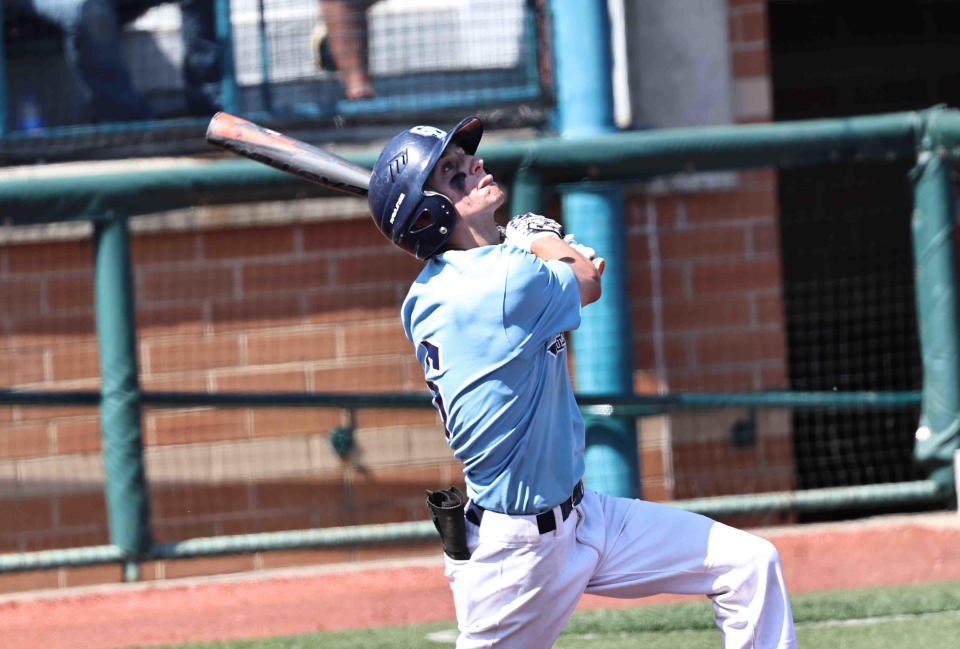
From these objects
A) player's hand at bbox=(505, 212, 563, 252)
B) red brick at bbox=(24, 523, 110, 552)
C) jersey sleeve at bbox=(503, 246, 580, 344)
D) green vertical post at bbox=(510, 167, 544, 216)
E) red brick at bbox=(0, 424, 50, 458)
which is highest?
green vertical post at bbox=(510, 167, 544, 216)

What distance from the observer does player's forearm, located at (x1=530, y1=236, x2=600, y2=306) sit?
284cm

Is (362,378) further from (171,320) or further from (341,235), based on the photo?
(171,320)

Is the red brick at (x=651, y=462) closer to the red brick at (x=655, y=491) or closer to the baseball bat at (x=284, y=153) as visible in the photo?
the red brick at (x=655, y=491)

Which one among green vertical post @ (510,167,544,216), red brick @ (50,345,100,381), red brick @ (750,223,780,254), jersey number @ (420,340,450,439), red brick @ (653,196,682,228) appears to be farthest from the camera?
red brick @ (750,223,780,254)

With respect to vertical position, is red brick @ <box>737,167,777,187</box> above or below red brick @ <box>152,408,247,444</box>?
above

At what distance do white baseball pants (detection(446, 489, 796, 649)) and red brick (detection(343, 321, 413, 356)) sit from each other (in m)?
2.73

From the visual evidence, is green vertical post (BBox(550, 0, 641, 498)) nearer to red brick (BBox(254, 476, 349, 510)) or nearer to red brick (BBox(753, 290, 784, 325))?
red brick (BBox(753, 290, 784, 325))

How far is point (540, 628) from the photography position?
275 cm

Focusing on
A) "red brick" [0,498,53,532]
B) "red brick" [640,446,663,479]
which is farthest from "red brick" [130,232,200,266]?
"red brick" [640,446,663,479]

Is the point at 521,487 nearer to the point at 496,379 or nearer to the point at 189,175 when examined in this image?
the point at 496,379

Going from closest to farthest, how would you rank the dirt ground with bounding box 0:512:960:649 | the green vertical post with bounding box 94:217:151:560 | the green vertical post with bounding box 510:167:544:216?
the dirt ground with bounding box 0:512:960:649 → the green vertical post with bounding box 94:217:151:560 → the green vertical post with bounding box 510:167:544:216

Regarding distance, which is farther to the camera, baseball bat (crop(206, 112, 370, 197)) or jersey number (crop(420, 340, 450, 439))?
baseball bat (crop(206, 112, 370, 197))

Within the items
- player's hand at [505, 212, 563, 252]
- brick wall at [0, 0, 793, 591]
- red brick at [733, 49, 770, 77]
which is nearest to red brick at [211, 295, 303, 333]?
brick wall at [0, 0, 793, 591]

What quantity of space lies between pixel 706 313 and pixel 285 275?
1863 millimetres
